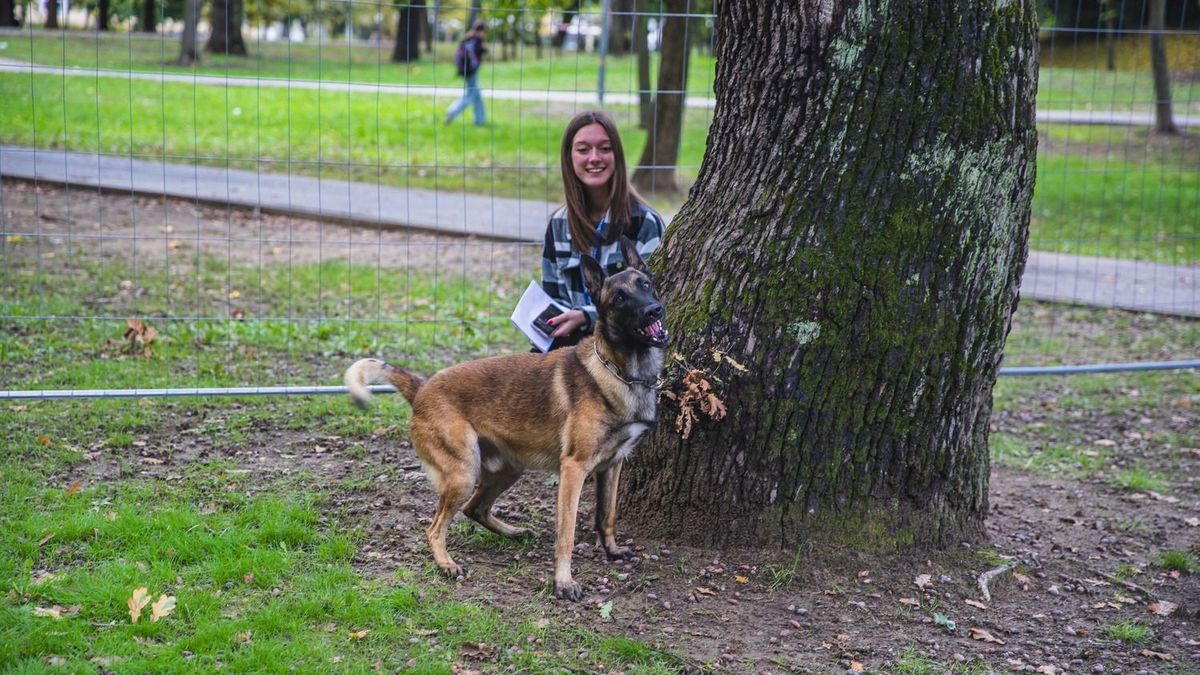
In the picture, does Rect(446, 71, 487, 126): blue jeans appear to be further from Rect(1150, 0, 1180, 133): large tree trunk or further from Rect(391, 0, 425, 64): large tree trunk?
Rect(1150, 0, 1180, 133): large tree trunk

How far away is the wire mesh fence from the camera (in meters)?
8.04

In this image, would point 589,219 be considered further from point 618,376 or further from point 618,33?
point 618,33

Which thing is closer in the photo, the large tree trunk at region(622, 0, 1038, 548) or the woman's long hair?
the large tree trunk at region(622, 0, 1038, 548)

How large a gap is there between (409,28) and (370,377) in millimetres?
3100

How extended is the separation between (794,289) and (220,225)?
9519 mm

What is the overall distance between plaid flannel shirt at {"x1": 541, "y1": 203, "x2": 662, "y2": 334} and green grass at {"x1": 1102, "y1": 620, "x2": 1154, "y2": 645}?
2.92m

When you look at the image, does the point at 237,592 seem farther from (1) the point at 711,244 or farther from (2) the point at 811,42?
(2) the point at 811,42

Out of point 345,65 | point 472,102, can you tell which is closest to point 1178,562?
point 345,65

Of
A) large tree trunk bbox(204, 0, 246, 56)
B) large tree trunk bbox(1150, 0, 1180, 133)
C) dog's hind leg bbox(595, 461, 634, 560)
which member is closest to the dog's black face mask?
dog's hind leg bbox(595, 461, 634, 560)

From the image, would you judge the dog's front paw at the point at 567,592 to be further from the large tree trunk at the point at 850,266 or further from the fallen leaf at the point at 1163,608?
the fallen leaf at the point at 1163,608

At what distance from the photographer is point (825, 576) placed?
4879 millimetres

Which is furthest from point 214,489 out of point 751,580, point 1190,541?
point 1190,541

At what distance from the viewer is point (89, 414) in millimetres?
6523

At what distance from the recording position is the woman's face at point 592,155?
19.1ft
